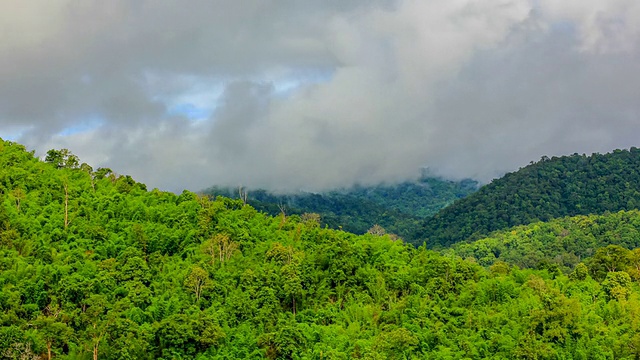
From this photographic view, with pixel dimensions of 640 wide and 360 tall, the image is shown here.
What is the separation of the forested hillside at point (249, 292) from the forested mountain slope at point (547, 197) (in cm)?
8458

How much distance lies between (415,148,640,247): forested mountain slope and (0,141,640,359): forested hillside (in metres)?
84.6

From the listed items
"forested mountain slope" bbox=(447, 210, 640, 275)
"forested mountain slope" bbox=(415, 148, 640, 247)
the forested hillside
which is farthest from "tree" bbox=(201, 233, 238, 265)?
"forested mountain slope" bbox=(415, 148, 640, 247)

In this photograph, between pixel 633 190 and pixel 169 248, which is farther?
pixel 633 190

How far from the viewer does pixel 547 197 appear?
146625 millimetres

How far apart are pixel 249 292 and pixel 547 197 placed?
11089cm

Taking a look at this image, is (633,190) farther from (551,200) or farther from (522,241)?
(522,241)

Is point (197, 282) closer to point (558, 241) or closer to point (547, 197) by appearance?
point (558, 241)

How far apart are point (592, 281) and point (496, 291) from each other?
912 cm

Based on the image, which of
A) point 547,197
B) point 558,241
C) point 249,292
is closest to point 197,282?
point 249,292

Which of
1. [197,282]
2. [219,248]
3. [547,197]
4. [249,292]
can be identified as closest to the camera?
[197,282]

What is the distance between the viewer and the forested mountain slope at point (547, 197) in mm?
140750

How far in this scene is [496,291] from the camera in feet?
174

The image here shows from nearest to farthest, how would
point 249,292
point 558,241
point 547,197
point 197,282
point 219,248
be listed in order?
point 197,282
point 249,292
point 219,248
point 558,241
point 547,197

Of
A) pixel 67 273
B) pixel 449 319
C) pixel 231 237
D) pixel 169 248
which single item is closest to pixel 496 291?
pixel 449 319
